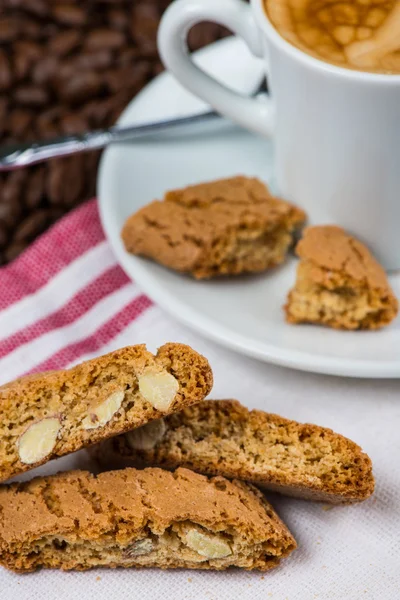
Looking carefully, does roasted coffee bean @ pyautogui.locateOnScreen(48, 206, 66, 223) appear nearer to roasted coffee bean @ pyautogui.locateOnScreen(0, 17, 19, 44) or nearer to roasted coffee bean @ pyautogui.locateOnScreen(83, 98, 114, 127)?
roasted coffee bean @ pyautogui.locateOnScreen(83, 98, 114, 127)

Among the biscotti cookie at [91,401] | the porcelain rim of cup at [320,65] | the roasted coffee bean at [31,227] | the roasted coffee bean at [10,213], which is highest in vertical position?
the porcelain rim of cup at [320,65]

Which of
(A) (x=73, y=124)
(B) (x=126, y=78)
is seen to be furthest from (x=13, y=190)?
(B) (x=126, y=78)

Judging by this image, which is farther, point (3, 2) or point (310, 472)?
point (3, 2)

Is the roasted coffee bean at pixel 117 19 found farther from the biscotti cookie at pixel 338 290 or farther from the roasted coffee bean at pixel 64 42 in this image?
the biscotti cookie at pixel 338 290

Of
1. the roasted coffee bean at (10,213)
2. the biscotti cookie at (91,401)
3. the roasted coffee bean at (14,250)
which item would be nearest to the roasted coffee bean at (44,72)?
the roasted coffee bean at (10,213)

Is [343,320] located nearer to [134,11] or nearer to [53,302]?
[53,302]

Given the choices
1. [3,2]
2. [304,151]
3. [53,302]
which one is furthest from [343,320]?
[3,2]

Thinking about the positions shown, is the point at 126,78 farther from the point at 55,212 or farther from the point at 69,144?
the point at 55,212

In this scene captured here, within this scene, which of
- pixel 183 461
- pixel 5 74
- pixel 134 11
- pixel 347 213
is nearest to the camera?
pixel 183 461
